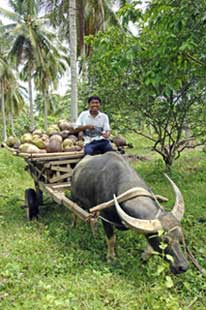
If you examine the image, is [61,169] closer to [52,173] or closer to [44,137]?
[52,173]

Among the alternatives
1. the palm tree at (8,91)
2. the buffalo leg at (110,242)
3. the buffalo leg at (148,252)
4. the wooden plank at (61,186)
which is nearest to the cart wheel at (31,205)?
the wooden plank at (61,186)

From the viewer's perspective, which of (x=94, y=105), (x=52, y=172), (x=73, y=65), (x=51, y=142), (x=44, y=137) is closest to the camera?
(x=94, y=105)

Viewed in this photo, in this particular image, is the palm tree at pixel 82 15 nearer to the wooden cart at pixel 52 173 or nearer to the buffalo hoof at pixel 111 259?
the wooden cart at pixel 52 173

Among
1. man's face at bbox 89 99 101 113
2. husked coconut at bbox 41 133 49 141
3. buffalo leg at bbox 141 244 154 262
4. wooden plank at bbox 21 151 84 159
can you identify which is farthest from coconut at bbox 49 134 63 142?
buffalo leg at bbox 141 244 154 262

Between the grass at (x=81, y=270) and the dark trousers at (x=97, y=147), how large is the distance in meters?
1.17

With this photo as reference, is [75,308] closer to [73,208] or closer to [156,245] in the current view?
[156,245]

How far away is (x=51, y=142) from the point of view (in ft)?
21.6

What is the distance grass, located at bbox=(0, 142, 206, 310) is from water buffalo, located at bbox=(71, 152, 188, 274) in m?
0.29

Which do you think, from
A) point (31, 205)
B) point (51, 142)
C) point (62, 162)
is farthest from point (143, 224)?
point (31, 205)

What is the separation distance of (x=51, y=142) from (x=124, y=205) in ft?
8.77

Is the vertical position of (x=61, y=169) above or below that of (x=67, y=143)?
below

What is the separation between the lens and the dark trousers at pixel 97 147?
6070 mm

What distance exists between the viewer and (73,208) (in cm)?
512

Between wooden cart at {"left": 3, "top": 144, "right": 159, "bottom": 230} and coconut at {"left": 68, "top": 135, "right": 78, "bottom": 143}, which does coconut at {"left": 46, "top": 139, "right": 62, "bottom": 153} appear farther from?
coconut at {"left": 68, "top": 135, "right": 78, "bottom": 143}
